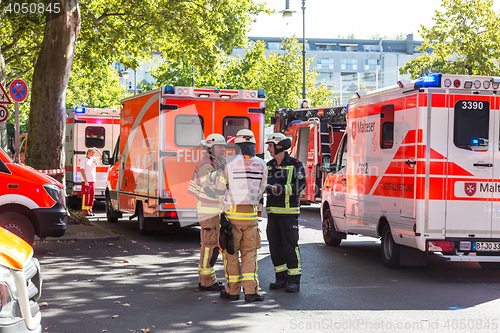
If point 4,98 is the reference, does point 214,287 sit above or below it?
below

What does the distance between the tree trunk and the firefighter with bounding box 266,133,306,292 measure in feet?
24.3

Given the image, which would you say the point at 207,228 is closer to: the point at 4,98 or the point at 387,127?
the point at 387,127

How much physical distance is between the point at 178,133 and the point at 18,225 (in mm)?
3469

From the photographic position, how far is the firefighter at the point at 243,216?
738 cm

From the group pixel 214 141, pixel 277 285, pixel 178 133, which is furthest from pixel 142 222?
pixel 277 285

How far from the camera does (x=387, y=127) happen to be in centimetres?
984

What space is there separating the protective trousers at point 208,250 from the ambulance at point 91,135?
11.6 meters

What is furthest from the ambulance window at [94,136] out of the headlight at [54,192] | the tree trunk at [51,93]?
the headlight at [54,192]

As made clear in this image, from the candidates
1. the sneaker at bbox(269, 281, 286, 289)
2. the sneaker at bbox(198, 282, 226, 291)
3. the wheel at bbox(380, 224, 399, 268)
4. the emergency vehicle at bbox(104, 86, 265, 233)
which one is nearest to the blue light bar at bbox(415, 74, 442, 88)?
the wheel at bbox(380, 224, 399, 268)

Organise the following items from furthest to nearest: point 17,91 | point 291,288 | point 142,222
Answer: point 142,222 → point 17,91 → point 291,288

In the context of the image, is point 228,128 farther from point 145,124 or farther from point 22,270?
point 22,270

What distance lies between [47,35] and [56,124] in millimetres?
1957

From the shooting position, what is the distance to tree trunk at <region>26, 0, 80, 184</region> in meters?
14.1

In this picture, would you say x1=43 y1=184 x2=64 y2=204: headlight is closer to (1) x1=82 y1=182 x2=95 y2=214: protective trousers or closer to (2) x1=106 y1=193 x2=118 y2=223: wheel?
(2) x1=106 y1=193 x2=118 y2=223: wheel
